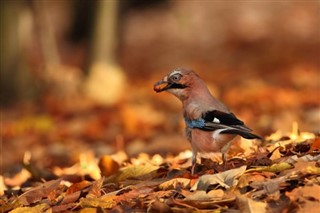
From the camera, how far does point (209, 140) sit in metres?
4.89

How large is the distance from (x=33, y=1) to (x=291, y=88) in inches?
206

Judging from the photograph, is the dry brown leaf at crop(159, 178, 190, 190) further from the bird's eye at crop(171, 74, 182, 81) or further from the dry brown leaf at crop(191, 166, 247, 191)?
the bird's eye at crop(171, 74, 182, 81)

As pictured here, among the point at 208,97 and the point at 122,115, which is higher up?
the point at 208,97

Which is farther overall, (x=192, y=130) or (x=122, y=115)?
(x=122, y=115)

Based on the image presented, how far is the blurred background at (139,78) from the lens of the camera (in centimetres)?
1101

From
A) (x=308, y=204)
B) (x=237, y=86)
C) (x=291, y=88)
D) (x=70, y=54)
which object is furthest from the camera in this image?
(x=70, y=54)

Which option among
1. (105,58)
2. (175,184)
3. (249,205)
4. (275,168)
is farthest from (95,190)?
(105,58)

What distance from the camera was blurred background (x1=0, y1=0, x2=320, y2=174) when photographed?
36.1 ft

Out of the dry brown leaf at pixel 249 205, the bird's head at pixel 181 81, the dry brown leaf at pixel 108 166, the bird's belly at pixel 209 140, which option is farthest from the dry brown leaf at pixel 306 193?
the dry brown leaf at pixel 108 166

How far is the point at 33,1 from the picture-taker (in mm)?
16109

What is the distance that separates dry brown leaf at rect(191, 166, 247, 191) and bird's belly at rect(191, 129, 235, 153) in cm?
25

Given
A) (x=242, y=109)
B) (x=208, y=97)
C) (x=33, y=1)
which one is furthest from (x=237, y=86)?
(x=208, y=97)

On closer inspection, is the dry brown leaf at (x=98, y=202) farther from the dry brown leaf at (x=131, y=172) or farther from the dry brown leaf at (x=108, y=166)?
the dry brown leaf at (x=108, y=166)

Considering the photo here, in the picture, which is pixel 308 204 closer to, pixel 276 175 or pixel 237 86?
pixel 276 175
